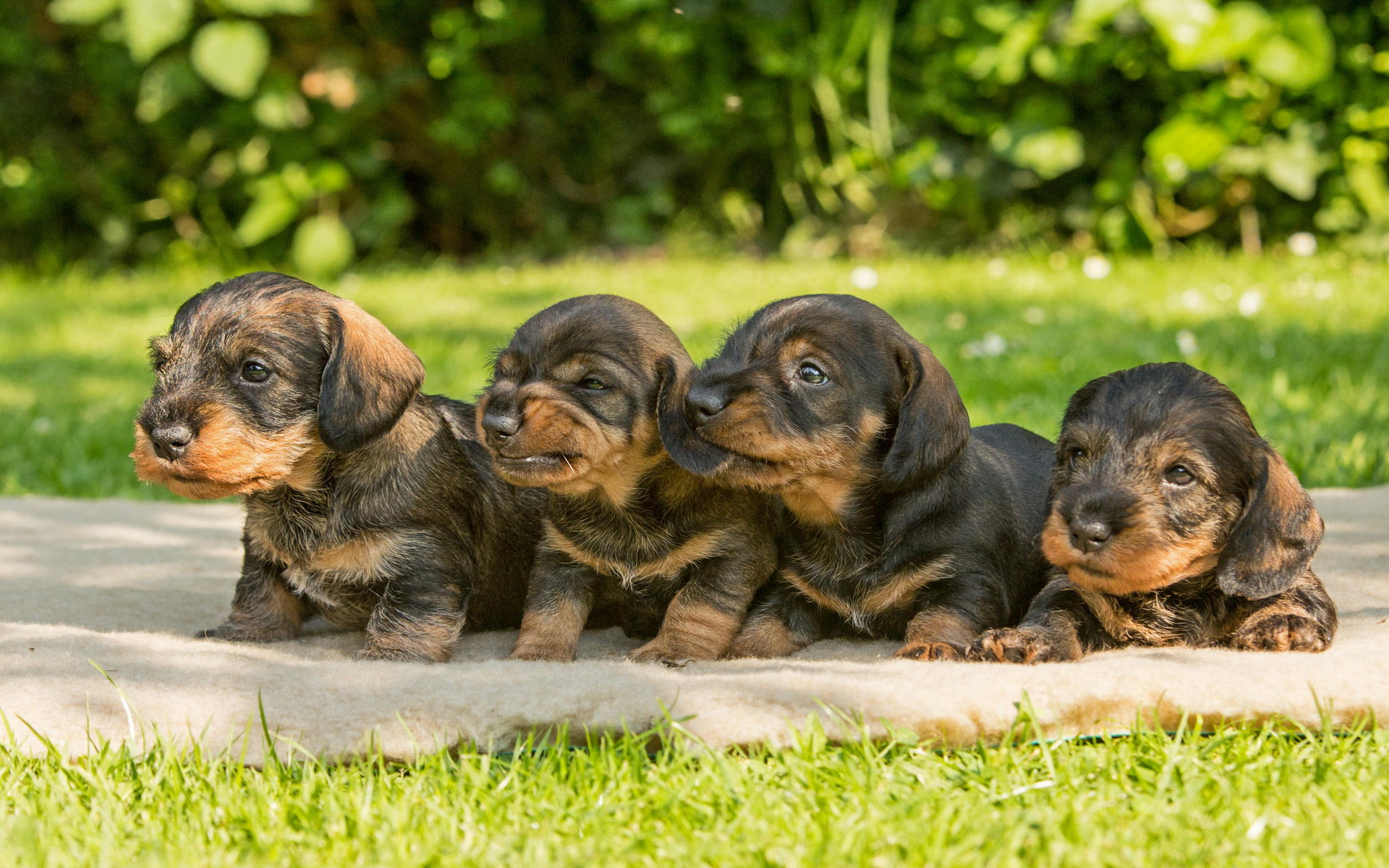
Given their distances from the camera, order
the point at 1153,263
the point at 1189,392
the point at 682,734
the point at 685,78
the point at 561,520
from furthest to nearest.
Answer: the point at 685,78, the point at 1153,263, the point at 561,520, the point at 1189,392, the point at 682,734

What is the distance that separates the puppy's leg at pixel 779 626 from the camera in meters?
4.11

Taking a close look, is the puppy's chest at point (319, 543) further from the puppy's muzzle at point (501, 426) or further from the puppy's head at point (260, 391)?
the puppy's muzzle at point (501, 426)

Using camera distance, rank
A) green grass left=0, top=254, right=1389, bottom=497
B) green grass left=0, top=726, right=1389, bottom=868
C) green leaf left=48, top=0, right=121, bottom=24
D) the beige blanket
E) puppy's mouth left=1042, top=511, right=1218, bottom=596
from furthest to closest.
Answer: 1. green leaf left=48, top=0, right=121, bottom=24
2. green grass left=0, top=254, right=1389, bottom=497
3. puppy's mouth left=1042, top=511, right=1218, bottom=596
4. the beige blanket
5. green grass left=0, top=726, right=1389, bottom=868

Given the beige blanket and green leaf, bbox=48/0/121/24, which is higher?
green leaf, bbox=48/0/121/24

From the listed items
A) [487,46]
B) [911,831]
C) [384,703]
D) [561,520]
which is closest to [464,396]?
[561,520]

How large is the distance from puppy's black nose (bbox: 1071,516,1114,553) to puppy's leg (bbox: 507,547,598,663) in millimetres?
1465

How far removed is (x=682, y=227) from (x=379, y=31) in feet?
10.8

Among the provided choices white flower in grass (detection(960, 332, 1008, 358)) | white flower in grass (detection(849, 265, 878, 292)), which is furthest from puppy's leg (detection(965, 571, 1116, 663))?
white flower in grass (detection(849, 265, 878, 292))

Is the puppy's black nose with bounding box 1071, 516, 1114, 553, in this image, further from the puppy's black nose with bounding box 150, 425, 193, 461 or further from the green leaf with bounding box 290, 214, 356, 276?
the green leaf with bounding box 290, 214, 356, 276

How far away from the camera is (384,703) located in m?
3.40

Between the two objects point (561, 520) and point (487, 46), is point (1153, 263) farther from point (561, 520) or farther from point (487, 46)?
point (561, 520)

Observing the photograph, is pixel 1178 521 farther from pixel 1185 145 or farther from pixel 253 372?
pixel 1185 145

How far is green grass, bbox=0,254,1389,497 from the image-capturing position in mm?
6984

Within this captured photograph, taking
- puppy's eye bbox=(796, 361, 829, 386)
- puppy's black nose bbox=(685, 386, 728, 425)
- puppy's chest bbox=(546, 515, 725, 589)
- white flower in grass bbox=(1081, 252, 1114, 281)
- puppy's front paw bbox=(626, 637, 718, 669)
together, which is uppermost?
puppy's eye bbox=(796, 361, 829, 386)
